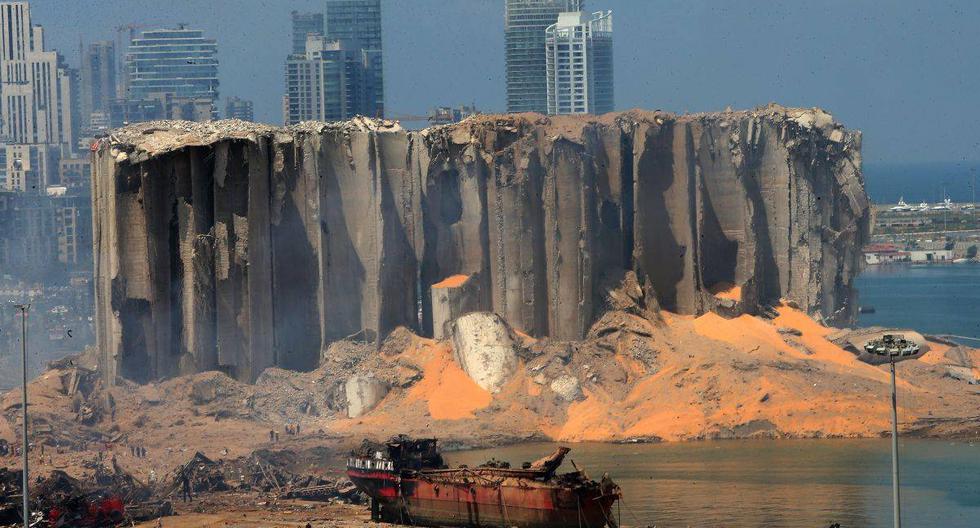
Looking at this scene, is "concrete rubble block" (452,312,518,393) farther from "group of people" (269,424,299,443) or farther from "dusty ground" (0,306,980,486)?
"group of people" (269,424,299,443)

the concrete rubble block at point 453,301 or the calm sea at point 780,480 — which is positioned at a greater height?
the concrete rubble block at point 453,301

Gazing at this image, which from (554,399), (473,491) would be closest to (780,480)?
(473,491)

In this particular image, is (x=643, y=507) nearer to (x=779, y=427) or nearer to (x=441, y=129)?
(x=779, y=427)

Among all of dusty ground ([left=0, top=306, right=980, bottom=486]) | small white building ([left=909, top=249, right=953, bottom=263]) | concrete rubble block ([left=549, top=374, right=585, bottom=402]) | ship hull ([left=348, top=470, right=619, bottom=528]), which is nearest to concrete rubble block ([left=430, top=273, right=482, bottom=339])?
dusty ground ([left=0, top=306, right=980, bottom=486])

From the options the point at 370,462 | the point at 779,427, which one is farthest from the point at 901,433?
the point at 370,462

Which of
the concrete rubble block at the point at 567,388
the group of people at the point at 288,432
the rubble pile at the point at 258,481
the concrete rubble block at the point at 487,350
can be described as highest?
the concrete rubble block at the point at 487,350

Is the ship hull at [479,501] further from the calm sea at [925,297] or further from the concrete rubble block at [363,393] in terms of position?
the calm sea at [925,297]

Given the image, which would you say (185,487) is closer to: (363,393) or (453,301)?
(363,393)

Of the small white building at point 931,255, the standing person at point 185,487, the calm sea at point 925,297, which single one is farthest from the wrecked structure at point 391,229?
the small white building at point 931,255
